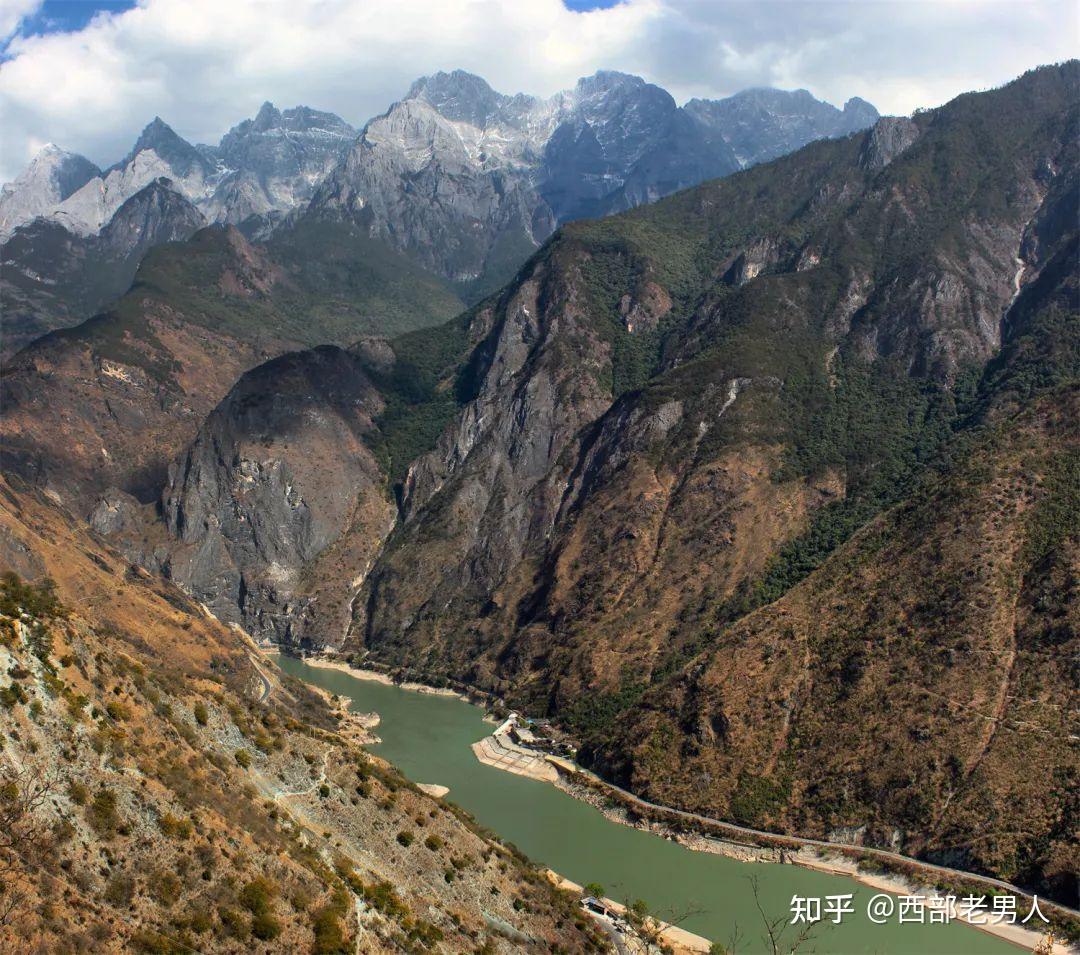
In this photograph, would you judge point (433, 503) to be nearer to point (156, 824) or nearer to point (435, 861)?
point (435, 861)

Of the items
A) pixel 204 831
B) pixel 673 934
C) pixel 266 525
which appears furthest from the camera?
pixel 266 525

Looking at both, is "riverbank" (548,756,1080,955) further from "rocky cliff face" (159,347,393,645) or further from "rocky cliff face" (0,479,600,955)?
"rocky cliff face" (159,347,393,645)

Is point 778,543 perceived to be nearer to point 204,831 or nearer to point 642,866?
point 642,866

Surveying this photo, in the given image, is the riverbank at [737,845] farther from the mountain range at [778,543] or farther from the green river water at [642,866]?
the mountain range at [778,543]

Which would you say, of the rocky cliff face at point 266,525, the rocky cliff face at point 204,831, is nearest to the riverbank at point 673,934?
the rocky cliff face at point 204,831

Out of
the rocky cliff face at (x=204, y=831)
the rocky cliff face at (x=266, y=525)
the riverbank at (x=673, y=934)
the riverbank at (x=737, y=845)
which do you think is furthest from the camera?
the rocky cliff face at (x=266, y=525)

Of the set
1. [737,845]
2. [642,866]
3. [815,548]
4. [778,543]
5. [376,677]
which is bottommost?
[376,677]

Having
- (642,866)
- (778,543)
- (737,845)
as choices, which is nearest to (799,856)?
(737,845)

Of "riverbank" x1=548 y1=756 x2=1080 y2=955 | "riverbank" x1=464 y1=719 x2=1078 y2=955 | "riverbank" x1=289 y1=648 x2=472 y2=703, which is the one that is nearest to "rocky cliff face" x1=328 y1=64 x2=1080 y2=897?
"riverbank" x1=464 y1=719 x2=1078 y2=955

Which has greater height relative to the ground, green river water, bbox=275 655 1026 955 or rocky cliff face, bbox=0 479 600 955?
rocky cliff face, bbox=0 479 600 955
